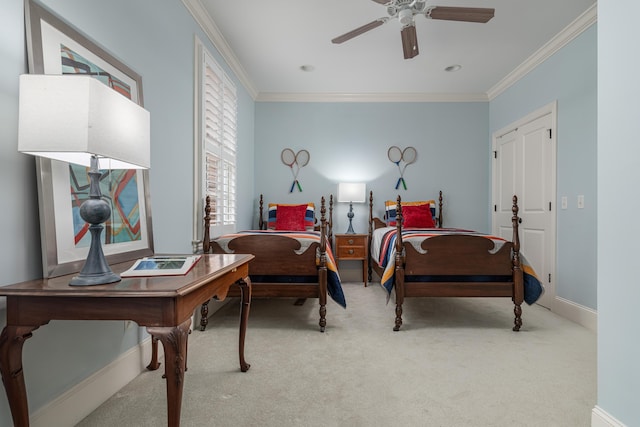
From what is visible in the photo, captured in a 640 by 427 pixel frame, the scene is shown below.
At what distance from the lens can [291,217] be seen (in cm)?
428

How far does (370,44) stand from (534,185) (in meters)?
2.33

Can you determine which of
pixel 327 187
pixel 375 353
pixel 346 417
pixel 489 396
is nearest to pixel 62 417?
pixel 346 417

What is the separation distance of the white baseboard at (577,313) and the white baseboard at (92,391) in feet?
11.1

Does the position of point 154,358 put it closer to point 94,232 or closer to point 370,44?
point 94,232

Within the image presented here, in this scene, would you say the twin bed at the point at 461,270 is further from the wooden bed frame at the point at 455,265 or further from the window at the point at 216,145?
the window at the point at 216,145

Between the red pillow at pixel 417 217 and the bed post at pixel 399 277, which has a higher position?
the red pillow at pixel 417 217

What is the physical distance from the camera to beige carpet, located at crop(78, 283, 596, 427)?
148 cm

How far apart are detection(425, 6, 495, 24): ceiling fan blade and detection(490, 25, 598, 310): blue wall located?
1.33 meters

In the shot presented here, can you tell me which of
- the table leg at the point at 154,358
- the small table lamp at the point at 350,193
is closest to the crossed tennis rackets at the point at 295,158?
the small table lamp at the point at 350,193

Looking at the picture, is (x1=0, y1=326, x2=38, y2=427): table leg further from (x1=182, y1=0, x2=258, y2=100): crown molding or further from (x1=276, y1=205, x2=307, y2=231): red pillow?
(x1=276, y1=205, x2=307, y2=231): red pillow

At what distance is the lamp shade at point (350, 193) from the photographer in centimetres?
441

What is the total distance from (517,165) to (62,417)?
4528mm

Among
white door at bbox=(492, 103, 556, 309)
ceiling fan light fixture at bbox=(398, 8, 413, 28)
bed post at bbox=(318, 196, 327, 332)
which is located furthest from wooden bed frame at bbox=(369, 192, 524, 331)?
ceiling fan light fixture at bbox=(398, 8, 413, 28)

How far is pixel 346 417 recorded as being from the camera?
58.0 inches
